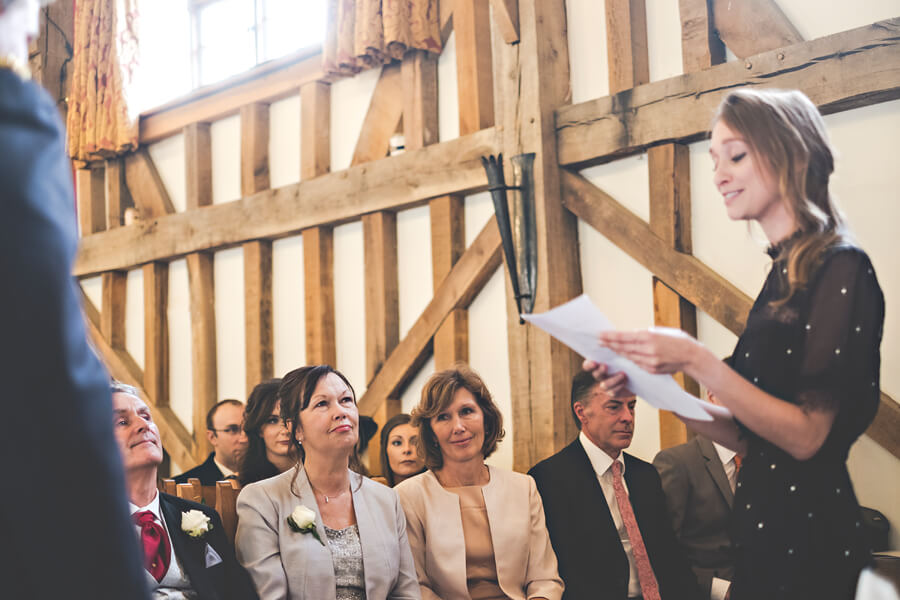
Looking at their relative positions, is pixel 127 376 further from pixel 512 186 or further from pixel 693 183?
pixel 693 183

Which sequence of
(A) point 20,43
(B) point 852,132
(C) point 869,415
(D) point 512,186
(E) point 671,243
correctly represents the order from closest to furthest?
(A) point 20,43
(C) point 869,415
(B) point 852,132
(E) point 671,243
(D) point 512,186

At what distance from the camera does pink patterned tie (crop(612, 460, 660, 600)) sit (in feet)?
12.2

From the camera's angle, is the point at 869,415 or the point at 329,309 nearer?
the point at 869,415

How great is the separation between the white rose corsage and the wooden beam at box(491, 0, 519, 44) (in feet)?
10.2

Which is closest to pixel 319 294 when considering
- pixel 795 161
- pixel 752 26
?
pixel 752 26

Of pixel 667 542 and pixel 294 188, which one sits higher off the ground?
pixel 294 188

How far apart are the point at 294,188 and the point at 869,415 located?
528cm

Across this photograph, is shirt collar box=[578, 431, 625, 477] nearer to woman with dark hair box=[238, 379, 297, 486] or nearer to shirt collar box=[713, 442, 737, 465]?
shirt collar box=[713, 442, 737, 465]

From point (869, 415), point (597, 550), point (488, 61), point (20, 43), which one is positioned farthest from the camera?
point (488, 61)

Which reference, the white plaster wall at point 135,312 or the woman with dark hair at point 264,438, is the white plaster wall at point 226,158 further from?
the woman with dark hair at point 264,438

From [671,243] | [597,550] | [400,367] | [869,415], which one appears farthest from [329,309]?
[869,415]

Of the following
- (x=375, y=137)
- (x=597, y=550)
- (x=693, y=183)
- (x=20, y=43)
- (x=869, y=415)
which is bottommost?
(x=597, y=550)

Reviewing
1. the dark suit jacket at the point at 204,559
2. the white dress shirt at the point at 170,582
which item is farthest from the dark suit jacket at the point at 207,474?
the white dress shirt at the point at 170,582

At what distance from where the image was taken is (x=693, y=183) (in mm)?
4723
